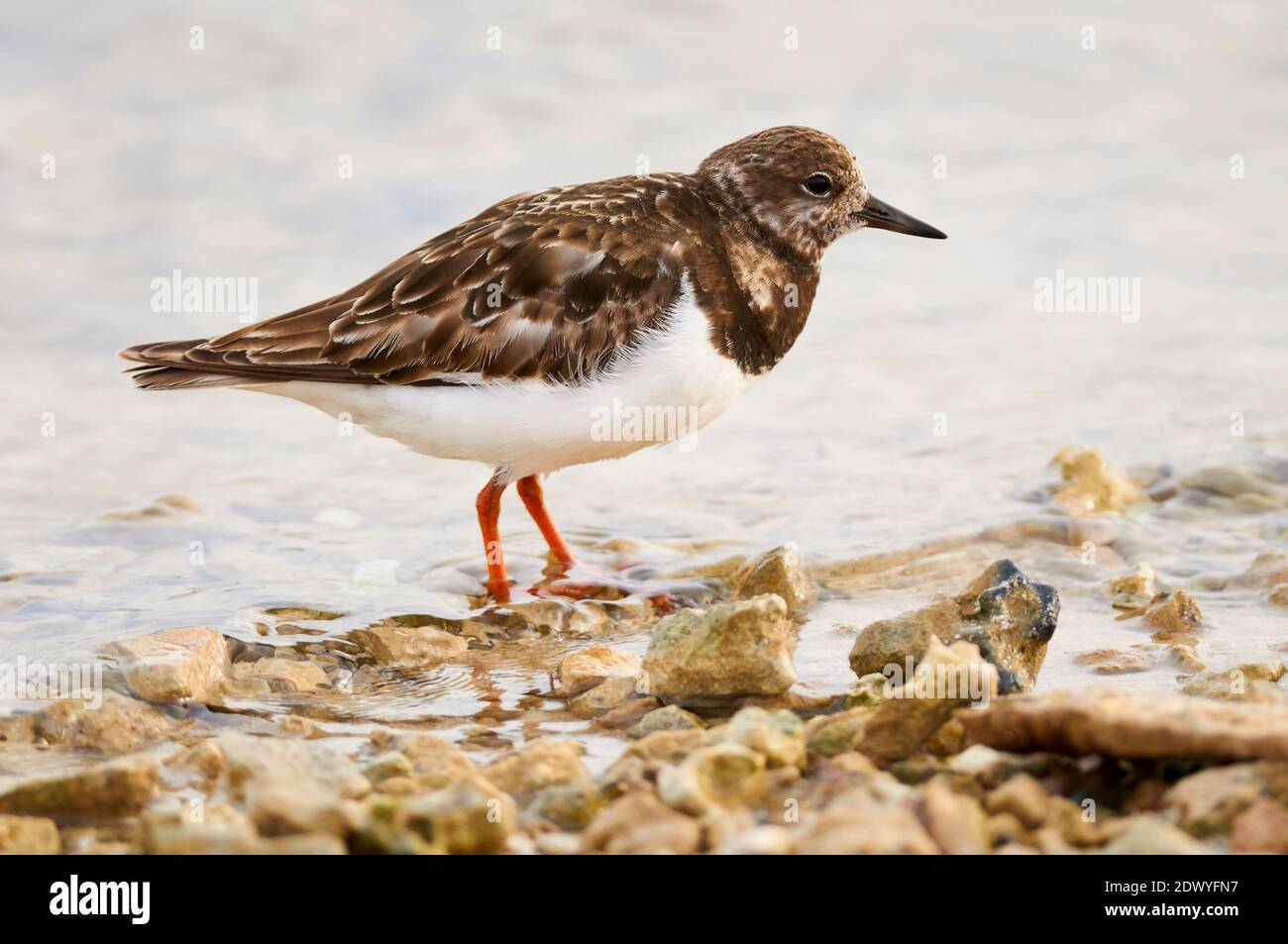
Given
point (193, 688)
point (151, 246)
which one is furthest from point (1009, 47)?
point (193, 688)

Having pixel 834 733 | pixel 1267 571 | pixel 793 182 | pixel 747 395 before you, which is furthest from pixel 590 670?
pixel 747 395

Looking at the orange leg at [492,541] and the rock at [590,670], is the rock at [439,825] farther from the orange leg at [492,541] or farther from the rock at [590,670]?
the orange leg at [492,541]

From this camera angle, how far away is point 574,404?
6.05 m

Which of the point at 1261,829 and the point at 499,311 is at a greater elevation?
the point at 499,311

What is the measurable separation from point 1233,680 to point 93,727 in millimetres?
3786

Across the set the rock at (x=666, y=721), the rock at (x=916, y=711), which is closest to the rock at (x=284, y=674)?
the rock at (x=666, y=721)

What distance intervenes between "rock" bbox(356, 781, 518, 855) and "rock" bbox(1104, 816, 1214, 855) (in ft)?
4.72

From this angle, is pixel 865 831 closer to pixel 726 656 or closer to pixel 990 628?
pixel 726 656

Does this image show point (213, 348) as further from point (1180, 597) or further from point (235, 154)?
point (235, 154)

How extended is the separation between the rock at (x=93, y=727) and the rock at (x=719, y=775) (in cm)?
194

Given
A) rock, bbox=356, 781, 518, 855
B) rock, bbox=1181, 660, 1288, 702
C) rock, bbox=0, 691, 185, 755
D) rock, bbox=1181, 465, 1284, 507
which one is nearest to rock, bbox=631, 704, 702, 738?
rock, bbox=356, 781, 518, 855

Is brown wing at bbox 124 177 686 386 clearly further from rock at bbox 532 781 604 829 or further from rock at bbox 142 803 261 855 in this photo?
rock at bbox 142 803 261 855
